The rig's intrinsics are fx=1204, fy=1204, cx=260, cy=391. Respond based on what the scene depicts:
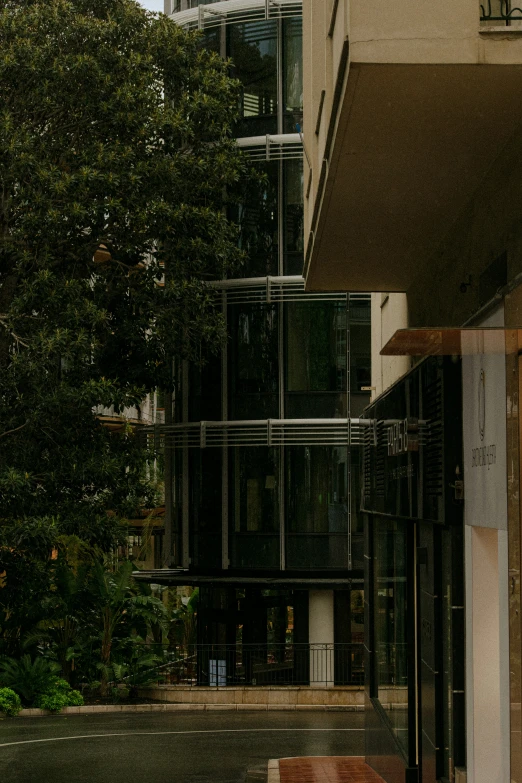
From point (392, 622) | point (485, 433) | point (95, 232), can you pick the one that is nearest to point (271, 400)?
point (95, 232)

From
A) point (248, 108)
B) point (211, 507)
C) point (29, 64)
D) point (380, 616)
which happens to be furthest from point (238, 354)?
point (380, 616)

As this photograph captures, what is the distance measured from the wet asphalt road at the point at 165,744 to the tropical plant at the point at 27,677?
121cm

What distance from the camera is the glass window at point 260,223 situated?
90.8 ft

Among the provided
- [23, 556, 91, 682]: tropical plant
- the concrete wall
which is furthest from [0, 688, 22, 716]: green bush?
the concrete wall

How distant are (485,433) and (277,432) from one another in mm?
19384

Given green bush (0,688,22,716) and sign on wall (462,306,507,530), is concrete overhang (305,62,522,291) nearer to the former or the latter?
sign on wall (462,306,507,530)

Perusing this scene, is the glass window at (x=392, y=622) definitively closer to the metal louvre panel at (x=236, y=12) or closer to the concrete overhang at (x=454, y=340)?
the concrete overhang at (x=454, y=340)

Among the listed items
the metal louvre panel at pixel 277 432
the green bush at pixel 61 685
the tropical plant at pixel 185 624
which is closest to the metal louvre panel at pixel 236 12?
the metal louvre panel at pixel 277 432

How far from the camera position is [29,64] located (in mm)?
24016

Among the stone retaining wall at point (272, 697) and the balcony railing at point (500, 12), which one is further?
the stone retaining wall at point (272, 697)

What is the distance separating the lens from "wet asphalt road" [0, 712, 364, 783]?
55.5ft

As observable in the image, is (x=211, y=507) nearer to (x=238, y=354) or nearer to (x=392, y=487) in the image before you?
(x=238, y=354)

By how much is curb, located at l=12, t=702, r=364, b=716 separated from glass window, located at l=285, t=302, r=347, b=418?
21.0 ft

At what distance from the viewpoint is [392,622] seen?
42.1ft
